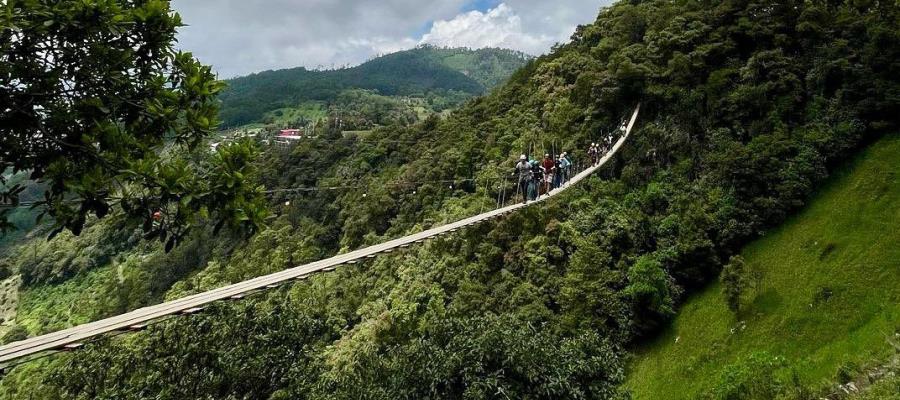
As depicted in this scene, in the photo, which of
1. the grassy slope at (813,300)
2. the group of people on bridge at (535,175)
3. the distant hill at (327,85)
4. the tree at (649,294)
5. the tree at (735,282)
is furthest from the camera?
the distant hill at (327,85)

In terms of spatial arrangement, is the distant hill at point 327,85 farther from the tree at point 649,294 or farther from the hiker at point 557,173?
the tree at point 649,294

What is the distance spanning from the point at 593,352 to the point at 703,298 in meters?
6.72

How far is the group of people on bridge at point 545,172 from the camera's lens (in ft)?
41.3

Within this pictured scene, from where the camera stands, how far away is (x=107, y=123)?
240cm

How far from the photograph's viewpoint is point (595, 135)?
21578mm

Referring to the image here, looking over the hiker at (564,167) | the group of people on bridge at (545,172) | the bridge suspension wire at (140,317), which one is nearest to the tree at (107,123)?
the bridge suspension wire at (140,317)

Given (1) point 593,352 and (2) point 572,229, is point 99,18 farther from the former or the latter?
(2) point 572,229

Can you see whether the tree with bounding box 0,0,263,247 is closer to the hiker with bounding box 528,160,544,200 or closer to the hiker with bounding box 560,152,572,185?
the hiker with bounding box 528,160,544,200

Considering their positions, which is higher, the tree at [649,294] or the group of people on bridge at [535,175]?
the group of people on bridge at [535,175]

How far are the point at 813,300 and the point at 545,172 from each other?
6.66 metres

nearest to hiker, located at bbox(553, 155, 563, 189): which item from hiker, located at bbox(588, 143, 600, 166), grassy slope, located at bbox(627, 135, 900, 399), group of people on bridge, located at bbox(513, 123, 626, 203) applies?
group of people on bridge, located at bbox(513, 123, 626, 203)

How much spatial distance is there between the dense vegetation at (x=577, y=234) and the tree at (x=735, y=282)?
1636mm

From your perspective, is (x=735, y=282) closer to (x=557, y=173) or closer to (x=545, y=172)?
(x=545, y=172)

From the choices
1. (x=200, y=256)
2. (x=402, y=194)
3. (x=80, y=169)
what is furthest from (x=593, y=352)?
(x=200, y=256)
